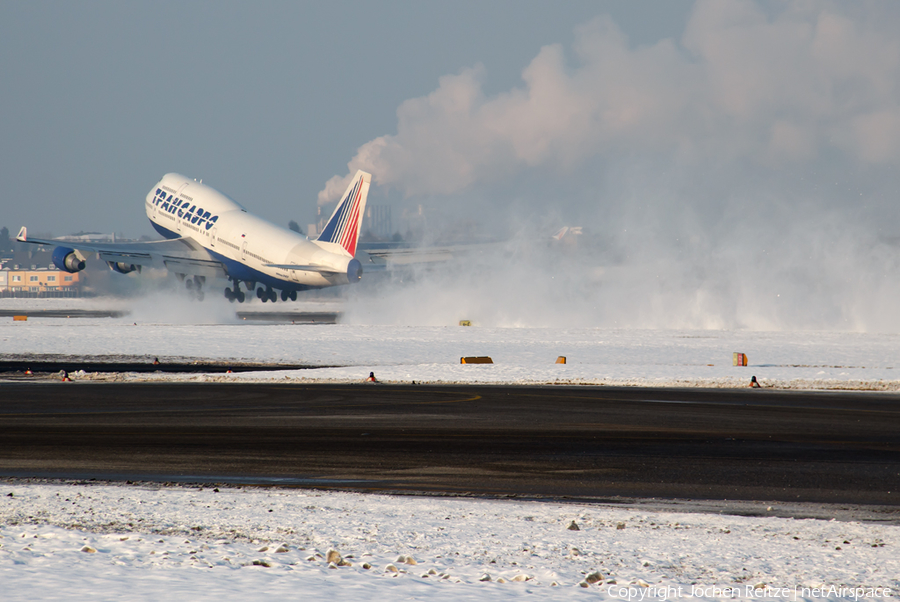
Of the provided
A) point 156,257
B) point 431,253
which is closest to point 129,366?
point 156,257

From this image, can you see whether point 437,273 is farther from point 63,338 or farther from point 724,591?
point 724,591

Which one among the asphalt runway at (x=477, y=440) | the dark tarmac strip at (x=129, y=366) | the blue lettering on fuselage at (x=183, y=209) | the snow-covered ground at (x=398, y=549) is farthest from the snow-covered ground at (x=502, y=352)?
the snow-covered ground at (x=398, y=549)

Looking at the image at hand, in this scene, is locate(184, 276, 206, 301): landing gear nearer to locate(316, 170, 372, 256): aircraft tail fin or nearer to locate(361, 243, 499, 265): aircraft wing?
locate(316, 170, 372, 256): aircraft tail fin

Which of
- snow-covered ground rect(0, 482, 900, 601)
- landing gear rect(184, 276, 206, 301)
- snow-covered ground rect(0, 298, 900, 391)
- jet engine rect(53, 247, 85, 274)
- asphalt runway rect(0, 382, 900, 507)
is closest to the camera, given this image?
snow-covered ground rect(0, 482, 900, 601)

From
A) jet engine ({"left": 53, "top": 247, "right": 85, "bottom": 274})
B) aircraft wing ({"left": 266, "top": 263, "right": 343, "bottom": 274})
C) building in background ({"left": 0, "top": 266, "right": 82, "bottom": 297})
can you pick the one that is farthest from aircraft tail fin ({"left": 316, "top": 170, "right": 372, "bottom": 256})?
building in background ({"left": 0, "top": 266, "right": 82, "bottom": 297})

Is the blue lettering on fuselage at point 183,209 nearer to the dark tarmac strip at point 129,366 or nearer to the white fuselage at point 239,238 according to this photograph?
the white fuselage at point 239,238

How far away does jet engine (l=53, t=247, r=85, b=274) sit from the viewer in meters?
69.1

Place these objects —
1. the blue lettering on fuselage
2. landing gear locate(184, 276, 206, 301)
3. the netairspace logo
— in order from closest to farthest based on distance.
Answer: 1. the netairspace logo
2. the blue lettering on fuselage
3. landing gear locate(184, 276, 206, 301)

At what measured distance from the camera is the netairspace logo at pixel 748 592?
766 cm

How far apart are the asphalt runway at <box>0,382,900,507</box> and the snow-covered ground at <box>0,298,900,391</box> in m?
4.24

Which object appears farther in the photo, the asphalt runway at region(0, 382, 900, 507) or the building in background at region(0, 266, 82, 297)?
the building in background at region(0, 266, 82, 297)

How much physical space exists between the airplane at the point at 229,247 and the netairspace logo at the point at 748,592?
57527 millimetres

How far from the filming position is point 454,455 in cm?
1647

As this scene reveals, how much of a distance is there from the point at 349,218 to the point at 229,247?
36.2 feet
